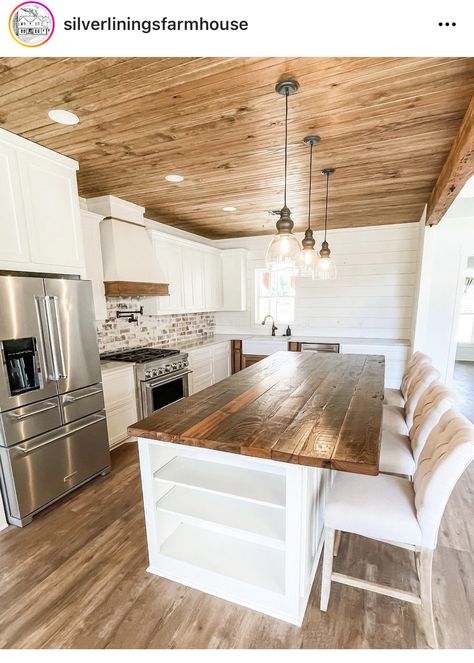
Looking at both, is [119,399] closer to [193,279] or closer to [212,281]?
[193,279]

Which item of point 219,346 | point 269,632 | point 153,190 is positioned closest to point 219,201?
point 153,190

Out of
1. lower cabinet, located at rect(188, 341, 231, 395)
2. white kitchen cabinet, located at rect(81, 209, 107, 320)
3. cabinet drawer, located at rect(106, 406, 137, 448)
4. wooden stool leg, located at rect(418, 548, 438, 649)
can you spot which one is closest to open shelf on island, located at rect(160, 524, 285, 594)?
wooden stool leg, located at rect(418, 548, 438, 649)

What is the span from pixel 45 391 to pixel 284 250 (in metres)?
1.90

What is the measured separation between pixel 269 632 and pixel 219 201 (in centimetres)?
341

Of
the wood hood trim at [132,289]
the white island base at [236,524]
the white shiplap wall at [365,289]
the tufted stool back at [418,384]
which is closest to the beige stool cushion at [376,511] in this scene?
the white island base at [236,524]

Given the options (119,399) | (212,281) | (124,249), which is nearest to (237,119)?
(124,249)

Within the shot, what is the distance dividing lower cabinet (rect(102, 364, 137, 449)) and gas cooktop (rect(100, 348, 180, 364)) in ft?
0.51

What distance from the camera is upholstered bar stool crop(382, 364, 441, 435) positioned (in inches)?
83.7

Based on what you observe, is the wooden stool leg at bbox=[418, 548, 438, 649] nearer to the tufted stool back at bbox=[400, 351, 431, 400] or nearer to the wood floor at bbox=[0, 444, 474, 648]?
the wood floor at bbox=[0, 444, 474, 648]

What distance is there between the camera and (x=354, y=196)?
320 centimetres

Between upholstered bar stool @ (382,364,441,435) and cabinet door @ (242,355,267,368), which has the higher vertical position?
upholstered bar stool @ (382,364,441,435)

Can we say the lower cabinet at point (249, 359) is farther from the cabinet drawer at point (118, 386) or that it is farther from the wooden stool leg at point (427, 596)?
the wooden stool leg at point (427, 596)

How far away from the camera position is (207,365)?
4.54 m
